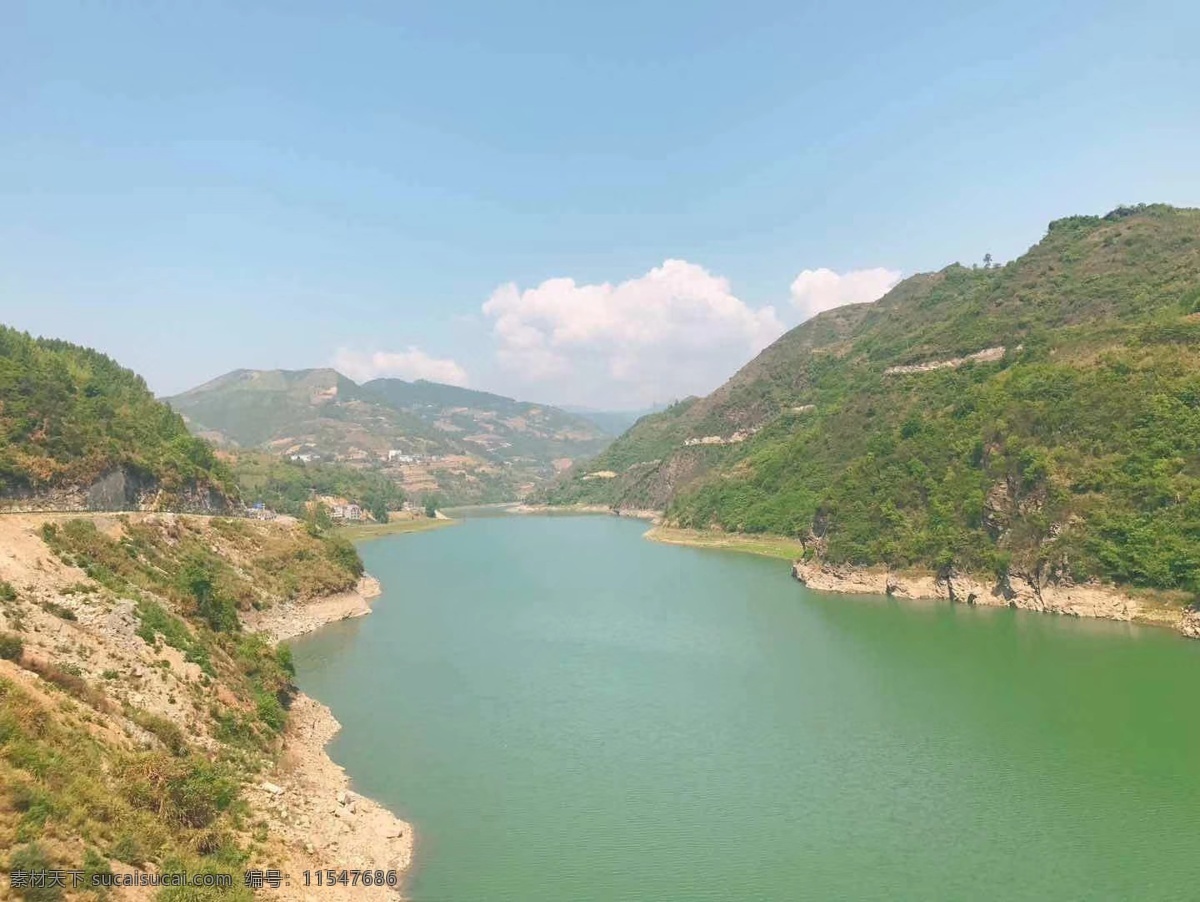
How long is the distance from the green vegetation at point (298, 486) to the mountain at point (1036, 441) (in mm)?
67900

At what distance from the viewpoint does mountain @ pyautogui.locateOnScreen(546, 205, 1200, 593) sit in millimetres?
51938

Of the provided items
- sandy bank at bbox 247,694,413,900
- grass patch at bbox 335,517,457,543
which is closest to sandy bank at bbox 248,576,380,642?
sandy bank at bbox 247,694,413,900

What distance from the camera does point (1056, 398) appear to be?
2406 inches

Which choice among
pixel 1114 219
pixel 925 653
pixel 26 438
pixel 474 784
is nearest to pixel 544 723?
pixel 474 784

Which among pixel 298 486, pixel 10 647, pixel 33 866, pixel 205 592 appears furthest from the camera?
pixel 298 486

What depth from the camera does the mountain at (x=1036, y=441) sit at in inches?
2045

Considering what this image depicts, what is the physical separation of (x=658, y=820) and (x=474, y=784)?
696 cm

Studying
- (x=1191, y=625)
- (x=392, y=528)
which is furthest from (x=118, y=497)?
(x=392, y=528)

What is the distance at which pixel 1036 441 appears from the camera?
2344 inches

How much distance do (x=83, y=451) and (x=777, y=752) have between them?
52657mm

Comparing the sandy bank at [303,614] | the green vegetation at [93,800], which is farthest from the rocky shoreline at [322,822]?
the sandy bank at [303,614]

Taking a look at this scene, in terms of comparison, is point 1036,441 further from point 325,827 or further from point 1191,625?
point 325,827

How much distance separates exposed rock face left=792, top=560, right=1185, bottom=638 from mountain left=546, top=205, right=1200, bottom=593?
37.5 inches

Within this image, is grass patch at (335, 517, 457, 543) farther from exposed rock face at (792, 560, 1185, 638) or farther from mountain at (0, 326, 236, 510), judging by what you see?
exposed rock face at (792, 560, 1185, 638)
